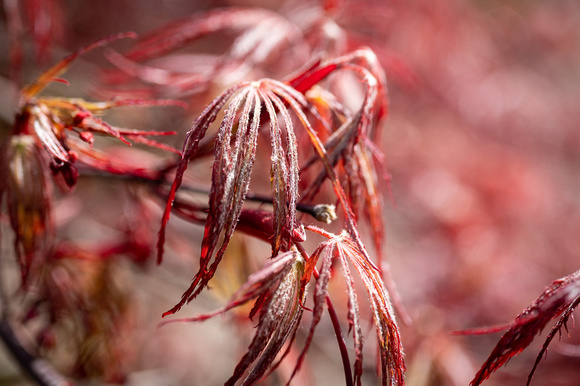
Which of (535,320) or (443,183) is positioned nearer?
(535,320)

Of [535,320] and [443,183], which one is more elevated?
[535,320]

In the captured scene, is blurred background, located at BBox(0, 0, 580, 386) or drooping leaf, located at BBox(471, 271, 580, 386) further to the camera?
blurred background, located at BBox(0, 0, 580, 386)

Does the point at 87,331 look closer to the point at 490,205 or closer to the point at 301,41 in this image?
the point at 301,41

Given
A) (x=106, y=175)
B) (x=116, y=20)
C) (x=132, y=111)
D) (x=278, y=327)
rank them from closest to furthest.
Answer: (x=278, y=327) → (x=106, y=175) → (x=132, y=111) → (x=116, y=20)

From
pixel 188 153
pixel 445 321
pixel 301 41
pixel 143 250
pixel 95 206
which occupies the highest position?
pixel 301 41

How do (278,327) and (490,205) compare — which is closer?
(278,327)

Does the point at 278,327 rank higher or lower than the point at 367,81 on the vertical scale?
lower

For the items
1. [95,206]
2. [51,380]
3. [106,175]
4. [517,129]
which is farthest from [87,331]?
[517,129]

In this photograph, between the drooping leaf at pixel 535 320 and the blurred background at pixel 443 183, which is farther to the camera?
the blurred background at pixel 443 183
